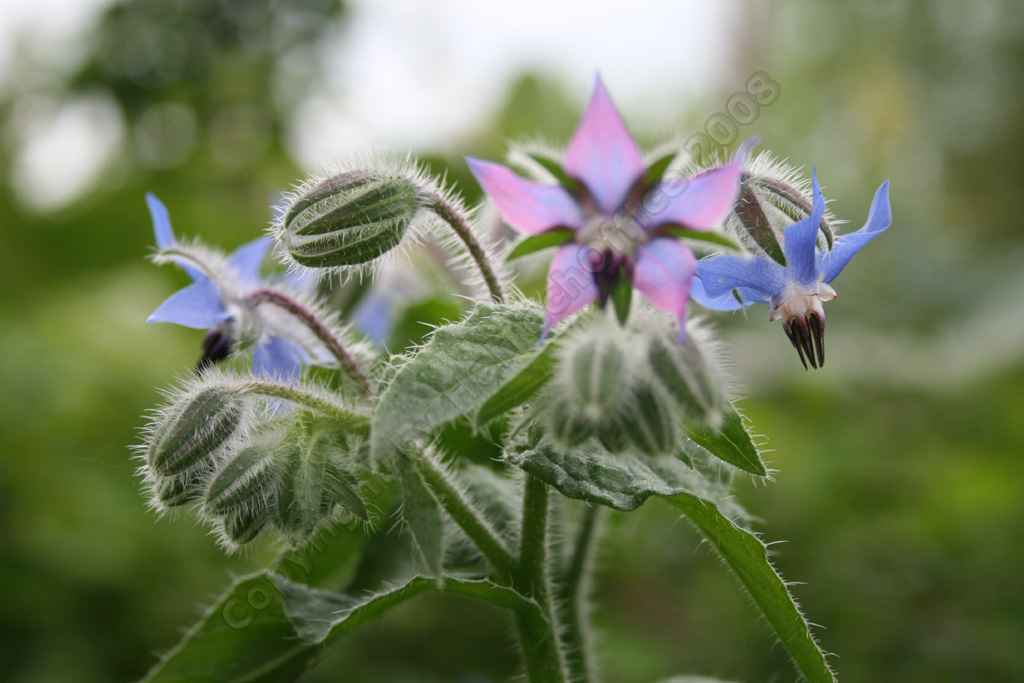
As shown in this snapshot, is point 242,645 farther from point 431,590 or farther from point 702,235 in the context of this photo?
point 702,235

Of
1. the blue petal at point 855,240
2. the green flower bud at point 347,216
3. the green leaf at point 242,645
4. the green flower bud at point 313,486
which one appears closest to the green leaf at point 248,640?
the green leaf at point 242,645

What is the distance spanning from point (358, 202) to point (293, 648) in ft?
2.07

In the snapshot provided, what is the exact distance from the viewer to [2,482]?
253cm

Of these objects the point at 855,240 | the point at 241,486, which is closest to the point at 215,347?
the point at 241,486

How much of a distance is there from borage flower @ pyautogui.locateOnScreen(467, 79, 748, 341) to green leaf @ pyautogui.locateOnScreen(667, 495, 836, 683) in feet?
0.94

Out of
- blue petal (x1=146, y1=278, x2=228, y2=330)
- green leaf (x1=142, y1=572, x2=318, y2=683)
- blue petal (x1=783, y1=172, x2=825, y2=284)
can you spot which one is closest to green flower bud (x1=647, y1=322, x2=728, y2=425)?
blue petal (x1=783, y1=172, x2=825, y2=284)

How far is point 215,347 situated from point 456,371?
565mm

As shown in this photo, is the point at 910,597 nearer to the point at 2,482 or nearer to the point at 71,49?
the point at 2,482

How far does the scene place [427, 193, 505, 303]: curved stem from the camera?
1.05 m

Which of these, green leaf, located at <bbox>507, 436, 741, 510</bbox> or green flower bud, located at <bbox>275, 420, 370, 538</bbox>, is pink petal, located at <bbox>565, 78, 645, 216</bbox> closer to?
green leaf, located at <bbox>507, 436, 741, 510</bbox>

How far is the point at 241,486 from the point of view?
3.14 ft

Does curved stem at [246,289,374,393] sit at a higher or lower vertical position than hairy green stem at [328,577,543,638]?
higher

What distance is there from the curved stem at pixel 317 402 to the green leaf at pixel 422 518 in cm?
10

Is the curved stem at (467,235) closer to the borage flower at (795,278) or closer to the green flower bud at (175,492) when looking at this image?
the borage flower at (795,278)
